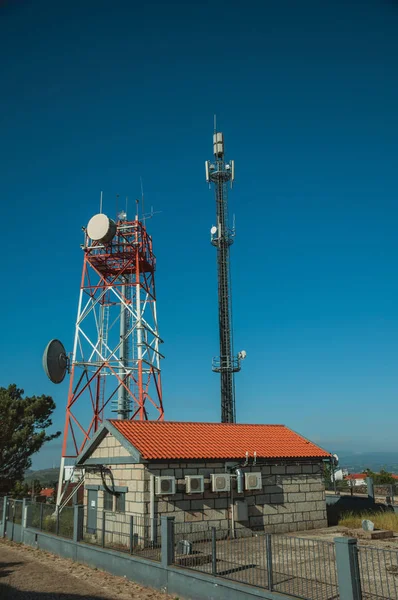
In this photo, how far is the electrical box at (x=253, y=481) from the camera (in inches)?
726

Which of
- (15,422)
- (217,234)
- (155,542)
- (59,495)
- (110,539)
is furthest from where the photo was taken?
(217,234)

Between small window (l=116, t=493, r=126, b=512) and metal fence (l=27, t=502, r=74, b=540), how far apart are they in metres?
2.16

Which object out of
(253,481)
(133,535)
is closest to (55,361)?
(253,481)

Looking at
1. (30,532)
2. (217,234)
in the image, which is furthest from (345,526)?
(217,234)

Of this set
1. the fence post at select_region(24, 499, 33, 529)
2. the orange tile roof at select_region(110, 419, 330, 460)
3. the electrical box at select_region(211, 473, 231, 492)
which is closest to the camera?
the electrical box at select_region(211, 473, 231, 492)

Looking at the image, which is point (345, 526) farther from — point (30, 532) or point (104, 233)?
point (104, 233)

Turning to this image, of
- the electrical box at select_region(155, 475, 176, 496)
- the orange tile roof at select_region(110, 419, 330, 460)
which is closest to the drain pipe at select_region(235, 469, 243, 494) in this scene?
the orange tile roof at select_region(110, 419, 330, 460)

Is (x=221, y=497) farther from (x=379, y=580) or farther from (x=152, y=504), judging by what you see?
(x=379, y=580)

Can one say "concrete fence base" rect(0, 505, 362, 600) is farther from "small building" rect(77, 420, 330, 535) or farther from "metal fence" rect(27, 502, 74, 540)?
"small building" rect(77, 420, 330, 535)

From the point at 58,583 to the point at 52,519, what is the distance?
5.78m

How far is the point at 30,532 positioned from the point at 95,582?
25.1 feet

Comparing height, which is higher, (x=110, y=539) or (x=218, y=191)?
(x=218, y=191)

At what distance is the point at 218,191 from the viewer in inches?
1441

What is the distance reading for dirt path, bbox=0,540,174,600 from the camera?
12875mm
